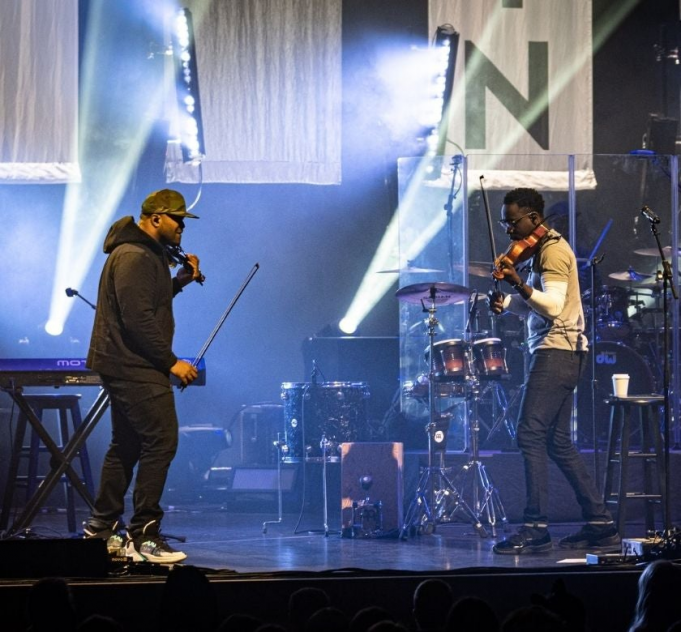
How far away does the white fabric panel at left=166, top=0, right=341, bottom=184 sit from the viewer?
1102 cm

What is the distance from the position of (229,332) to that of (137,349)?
6578 mm

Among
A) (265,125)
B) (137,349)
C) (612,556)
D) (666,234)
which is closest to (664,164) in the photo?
(666,234)

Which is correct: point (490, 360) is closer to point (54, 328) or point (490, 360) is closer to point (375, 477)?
point (375, 477)

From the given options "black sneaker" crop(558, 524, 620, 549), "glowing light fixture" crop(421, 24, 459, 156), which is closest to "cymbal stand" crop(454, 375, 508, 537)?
"black sneaker" crop(558, 524, 620, 549)

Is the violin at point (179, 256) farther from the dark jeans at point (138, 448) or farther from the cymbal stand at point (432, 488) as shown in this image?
the cymbal stand at point (432, 488)

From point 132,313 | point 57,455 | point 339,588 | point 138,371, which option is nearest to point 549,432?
point 138,371

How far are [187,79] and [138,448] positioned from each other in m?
5.86

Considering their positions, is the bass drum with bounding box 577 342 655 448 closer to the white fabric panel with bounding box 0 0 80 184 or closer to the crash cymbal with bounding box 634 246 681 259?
the crash cymbal with bounding box 634 246 681 259

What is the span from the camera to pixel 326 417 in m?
8.89

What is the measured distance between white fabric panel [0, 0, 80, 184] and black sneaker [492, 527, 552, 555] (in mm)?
6527

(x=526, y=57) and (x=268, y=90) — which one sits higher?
(x=526, y=57)

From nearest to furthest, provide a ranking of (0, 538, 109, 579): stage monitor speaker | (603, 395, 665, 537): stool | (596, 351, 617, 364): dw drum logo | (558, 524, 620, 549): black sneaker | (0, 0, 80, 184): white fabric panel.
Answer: (0, 538, 109, 579): stage monitor speaker, (558, 524, 620, 549): black sneaker, (603, 395, 665, 537): stool, (596, 351, 617, 364): dw drum logo, (0, 0, 80, 184): white fabric panel

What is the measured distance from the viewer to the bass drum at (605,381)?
31.7ft

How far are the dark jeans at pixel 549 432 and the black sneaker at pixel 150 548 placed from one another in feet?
7.12
